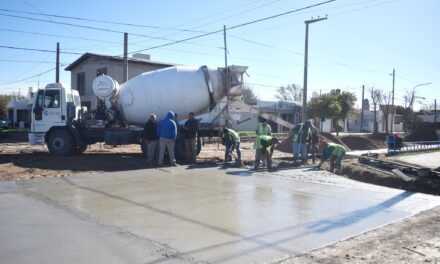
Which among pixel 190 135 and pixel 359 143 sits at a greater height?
pixel 190 135

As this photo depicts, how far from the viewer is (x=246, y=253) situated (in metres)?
5.58

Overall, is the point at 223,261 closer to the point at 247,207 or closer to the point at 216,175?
the point at 247,207

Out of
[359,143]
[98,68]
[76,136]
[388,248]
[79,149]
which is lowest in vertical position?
[388,248]

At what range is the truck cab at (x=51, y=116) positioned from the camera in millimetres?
16859

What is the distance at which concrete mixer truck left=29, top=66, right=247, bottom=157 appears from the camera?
54.3 ft

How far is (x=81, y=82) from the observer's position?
39250 mm

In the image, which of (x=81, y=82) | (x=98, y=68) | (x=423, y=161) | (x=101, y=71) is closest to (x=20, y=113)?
(x=81, y=82)

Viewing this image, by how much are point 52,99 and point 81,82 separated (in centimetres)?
2329

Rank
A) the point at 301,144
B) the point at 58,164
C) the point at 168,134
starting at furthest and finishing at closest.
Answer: the point at 301,144 < the point at 58,164 < the point at 168,134

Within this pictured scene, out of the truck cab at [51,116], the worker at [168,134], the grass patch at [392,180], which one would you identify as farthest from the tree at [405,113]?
the truck cab at [51,116]

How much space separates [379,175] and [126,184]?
6.95m

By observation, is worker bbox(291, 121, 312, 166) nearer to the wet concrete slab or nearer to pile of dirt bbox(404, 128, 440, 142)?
the wet concrete slab

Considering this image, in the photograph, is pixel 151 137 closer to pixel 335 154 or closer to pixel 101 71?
pixel 335 154

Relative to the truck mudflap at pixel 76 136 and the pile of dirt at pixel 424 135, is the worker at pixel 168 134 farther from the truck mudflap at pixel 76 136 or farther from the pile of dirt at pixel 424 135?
the pile of dirt at pixel 424 135
